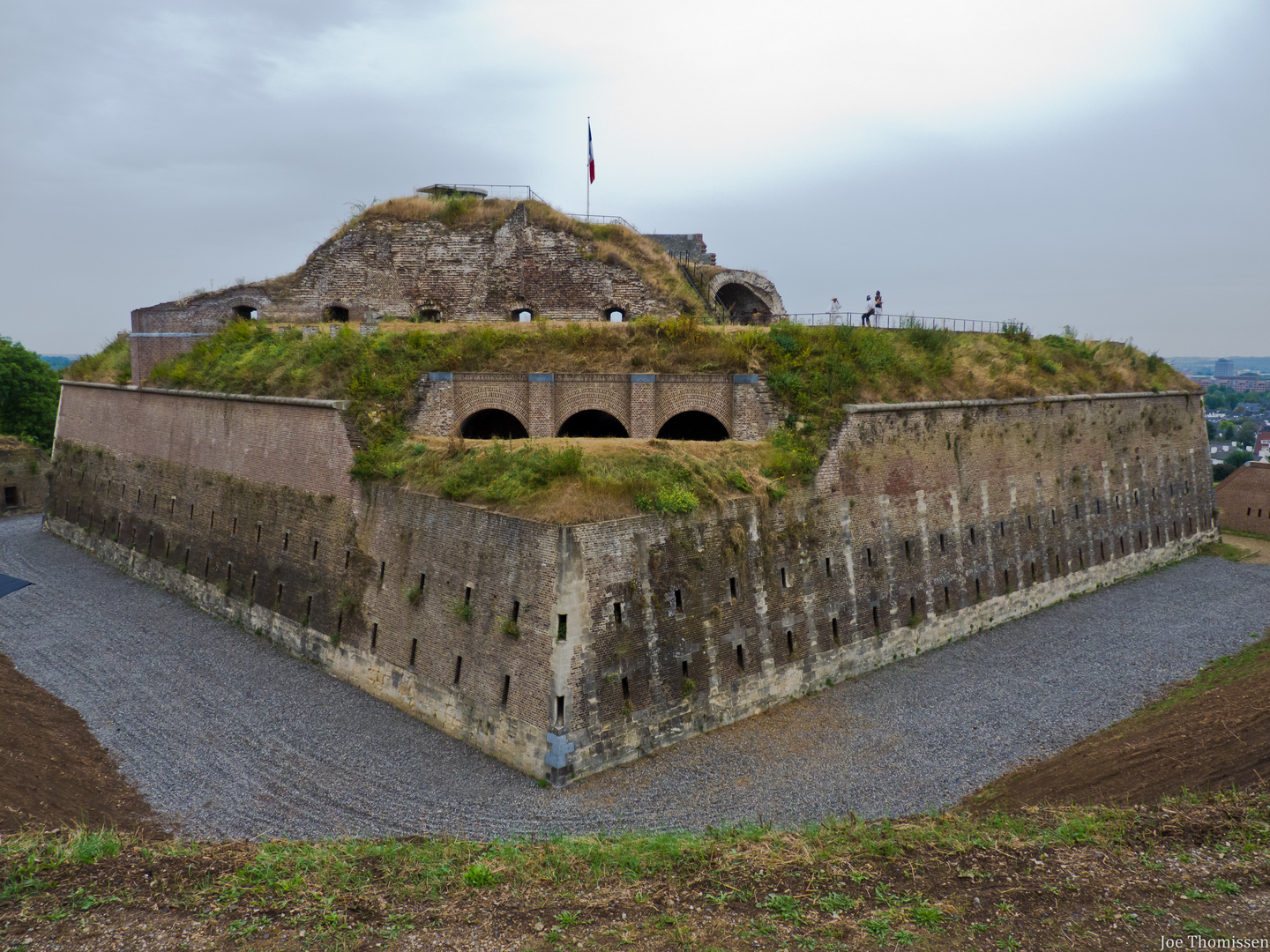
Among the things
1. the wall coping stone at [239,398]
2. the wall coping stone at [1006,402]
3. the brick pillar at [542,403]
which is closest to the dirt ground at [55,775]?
the wall coping stone at [239,398]

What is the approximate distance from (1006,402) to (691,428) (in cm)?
944

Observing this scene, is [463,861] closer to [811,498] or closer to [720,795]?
[720,795]

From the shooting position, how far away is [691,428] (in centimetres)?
2350

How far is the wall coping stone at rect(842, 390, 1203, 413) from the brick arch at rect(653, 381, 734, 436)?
286cm

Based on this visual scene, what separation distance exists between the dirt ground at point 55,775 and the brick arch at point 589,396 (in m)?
11.6

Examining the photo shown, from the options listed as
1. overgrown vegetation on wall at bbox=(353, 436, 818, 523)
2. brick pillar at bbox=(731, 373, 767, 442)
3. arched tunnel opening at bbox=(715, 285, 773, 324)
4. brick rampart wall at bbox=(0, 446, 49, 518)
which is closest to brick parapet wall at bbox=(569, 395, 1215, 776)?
overgrown vegetation on wall at bbox=(353, 436, 818, 523)

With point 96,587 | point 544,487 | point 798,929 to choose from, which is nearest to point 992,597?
point 544,487

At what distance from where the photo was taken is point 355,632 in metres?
17.7

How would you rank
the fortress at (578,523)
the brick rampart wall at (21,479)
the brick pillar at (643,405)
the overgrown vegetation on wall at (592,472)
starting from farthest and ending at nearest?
the brick rampart wall at (21,479) < the brick pillar at (643,405) < the overgrown vegetation on wall at (592,472) < the fortress at (578,523)

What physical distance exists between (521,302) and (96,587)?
15.5m

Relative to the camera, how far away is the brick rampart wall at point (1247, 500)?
34.6 metres

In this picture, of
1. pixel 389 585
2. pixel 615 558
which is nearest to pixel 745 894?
pixel 615 558

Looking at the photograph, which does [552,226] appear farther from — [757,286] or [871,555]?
[871,555]

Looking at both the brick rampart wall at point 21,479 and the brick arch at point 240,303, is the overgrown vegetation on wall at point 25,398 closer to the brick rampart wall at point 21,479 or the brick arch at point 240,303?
the brick rampart wall at point 21,479
